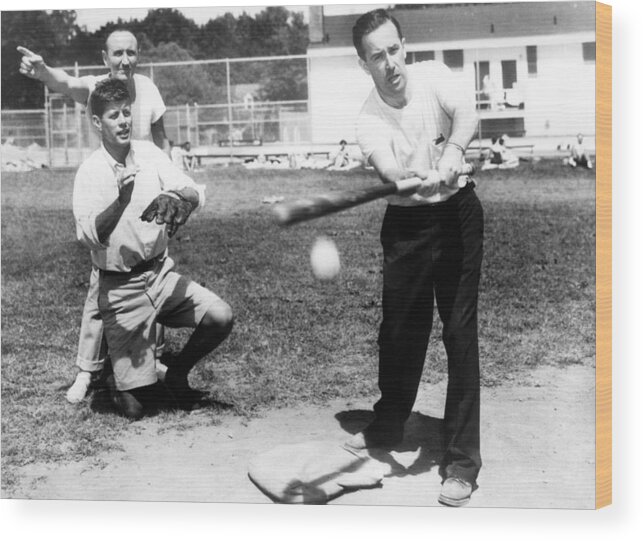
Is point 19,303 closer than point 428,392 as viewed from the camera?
No

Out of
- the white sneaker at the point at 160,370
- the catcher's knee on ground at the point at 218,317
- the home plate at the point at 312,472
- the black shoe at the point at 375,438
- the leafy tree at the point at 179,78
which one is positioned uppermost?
the leafy tree at the point at 179,78

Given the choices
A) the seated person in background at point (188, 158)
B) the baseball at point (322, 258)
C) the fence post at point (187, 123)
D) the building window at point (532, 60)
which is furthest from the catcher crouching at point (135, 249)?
the building window at point (532, 60)

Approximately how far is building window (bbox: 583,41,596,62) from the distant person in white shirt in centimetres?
228

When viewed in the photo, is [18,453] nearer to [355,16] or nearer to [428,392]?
[428,392]

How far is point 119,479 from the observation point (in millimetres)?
5051

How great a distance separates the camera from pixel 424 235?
14.6 ft

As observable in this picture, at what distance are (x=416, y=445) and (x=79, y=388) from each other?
193 centimetres

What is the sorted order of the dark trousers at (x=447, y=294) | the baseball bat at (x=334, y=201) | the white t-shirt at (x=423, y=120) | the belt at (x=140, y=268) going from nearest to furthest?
the baseball bat at (x=334, y=201)
the dark trousers at (x=447, y=294)
the white t-shirt at (x=423, y=120)
the belt at (x=140, y=268)

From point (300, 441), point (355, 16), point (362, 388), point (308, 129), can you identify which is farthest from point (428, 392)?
point (355, 16)

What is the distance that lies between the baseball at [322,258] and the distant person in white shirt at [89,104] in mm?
950

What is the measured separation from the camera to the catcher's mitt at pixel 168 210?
4.82 m

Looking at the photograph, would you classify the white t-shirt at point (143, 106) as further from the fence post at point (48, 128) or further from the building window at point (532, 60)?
the building window at point (532, 60)

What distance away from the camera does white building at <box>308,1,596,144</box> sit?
4.84 meters

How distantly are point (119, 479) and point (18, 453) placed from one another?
0.63 metres
